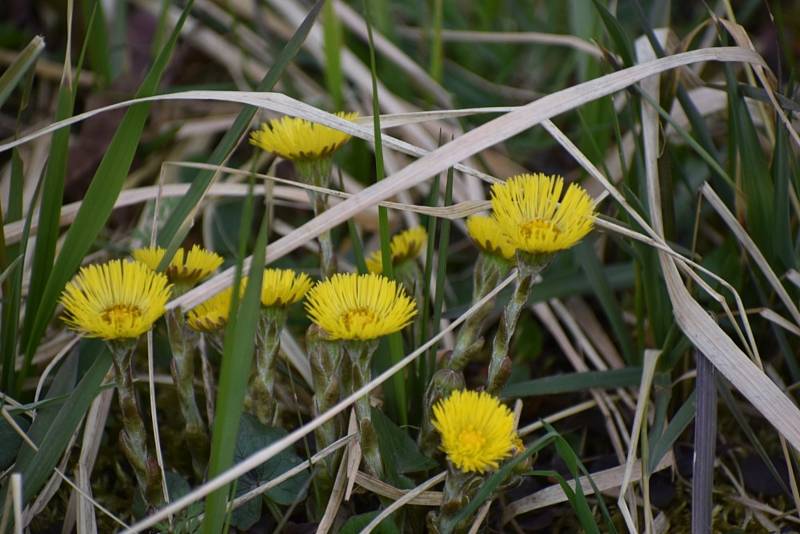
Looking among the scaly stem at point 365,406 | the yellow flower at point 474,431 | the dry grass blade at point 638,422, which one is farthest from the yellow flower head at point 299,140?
the dry grass blade at point 638,422

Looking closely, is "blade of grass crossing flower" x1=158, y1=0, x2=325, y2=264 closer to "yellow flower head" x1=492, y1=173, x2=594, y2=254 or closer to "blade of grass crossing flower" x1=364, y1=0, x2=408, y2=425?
"blade of grass crossing flower" x1=364, y1=0, x2=408, y2=425

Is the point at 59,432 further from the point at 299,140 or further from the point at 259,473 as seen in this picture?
the point at 299,140

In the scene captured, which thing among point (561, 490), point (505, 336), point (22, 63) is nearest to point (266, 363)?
point (505, 336)

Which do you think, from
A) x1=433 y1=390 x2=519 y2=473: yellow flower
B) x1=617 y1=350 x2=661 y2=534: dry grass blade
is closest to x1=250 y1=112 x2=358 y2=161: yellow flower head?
x1=433 y1=390 x2=519 y2=473: yellow flower

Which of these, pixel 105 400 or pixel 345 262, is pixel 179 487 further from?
pixel 345 262

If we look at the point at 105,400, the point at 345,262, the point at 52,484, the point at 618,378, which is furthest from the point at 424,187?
the point at 52,484

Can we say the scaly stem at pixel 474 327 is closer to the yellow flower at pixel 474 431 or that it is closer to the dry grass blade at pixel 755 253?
the yellow flower at pixel 474 431
